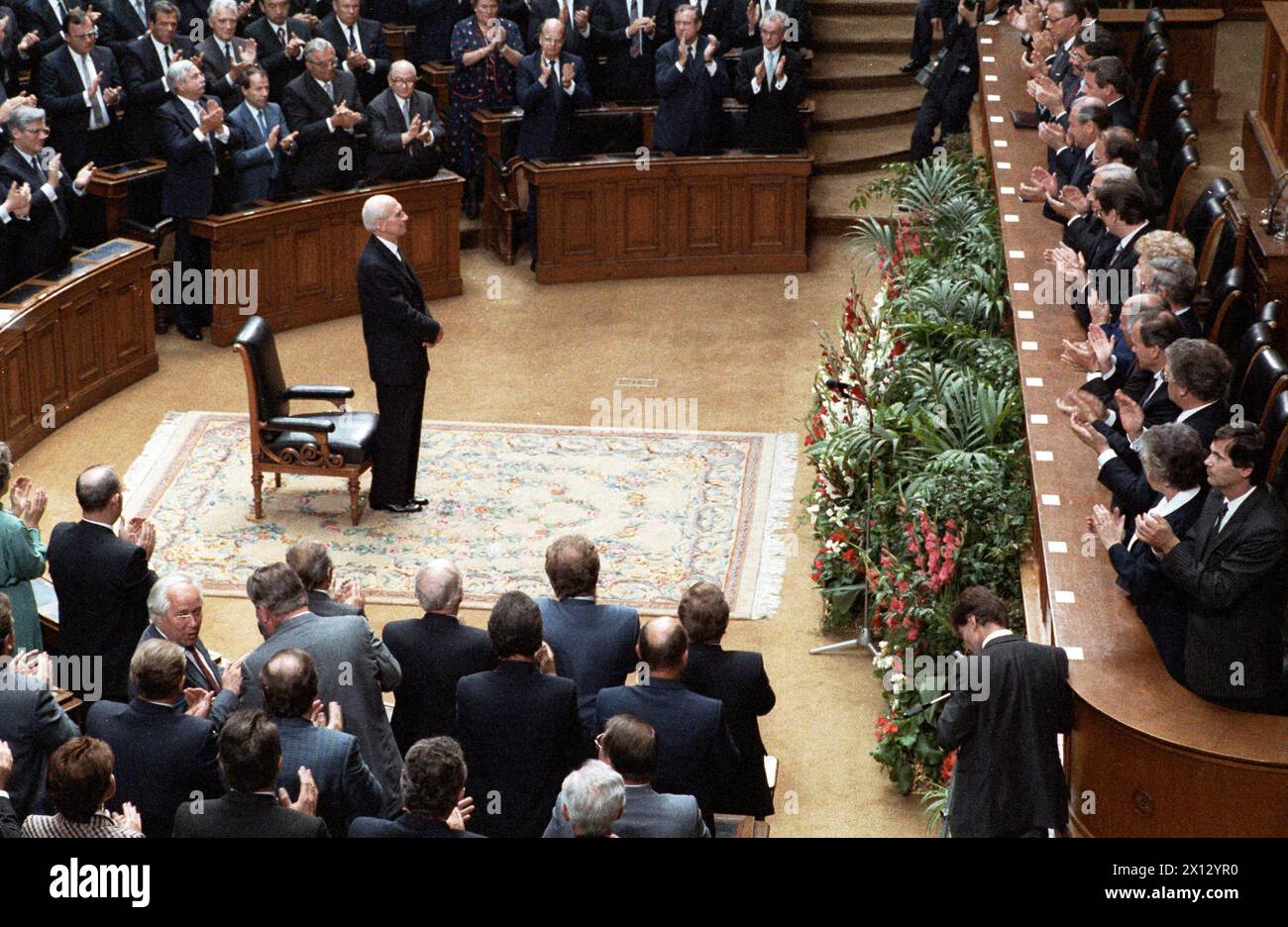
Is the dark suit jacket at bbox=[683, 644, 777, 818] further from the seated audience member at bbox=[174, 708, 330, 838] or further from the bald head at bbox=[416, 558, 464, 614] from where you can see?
the seated audience member at bbox=[174, 708, 330, 838]

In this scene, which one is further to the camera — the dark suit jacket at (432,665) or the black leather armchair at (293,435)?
the black leather armchair at (293,435)

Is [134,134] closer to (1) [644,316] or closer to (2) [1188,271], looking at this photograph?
(1) [644,316]

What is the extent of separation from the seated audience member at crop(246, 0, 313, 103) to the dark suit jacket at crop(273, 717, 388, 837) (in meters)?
8.62

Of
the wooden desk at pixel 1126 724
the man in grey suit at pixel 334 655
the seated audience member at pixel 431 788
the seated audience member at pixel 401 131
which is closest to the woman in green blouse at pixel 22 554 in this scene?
the man in grey suit at pixel 334 655

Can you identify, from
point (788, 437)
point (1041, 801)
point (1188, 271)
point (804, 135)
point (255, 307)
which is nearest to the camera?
point (1041, 801)

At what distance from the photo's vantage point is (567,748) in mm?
5281

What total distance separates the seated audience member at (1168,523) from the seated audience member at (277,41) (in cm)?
869

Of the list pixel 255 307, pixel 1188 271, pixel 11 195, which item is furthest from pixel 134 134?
pixel 1188 271

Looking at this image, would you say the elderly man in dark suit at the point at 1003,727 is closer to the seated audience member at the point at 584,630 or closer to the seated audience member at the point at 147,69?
the seated audience member at the point at 584,630

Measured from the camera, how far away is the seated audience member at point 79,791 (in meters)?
4.33

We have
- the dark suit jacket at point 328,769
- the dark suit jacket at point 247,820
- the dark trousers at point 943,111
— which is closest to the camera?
the dark suit jacket at point 247,820

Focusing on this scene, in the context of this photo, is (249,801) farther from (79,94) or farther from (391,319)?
(79,94)

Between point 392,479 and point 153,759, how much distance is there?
14.4ft

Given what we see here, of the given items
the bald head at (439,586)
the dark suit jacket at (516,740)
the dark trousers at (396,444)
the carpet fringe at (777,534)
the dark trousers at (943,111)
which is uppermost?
the dark trousers at (943,111)
